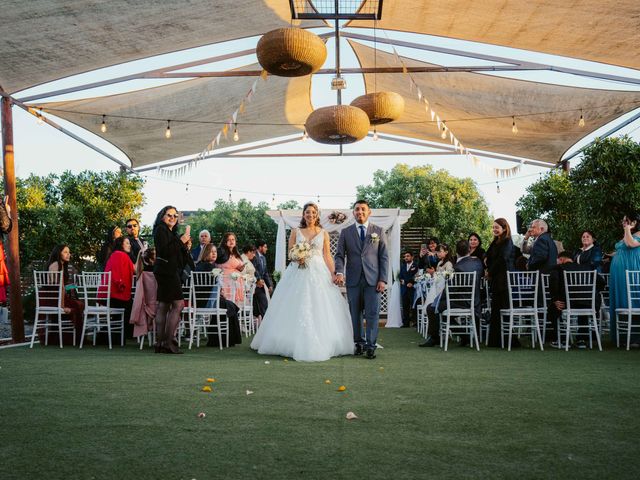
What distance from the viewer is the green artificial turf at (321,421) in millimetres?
2404

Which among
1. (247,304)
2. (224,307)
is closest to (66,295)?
A: (224,307)

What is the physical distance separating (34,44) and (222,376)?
15.2ft

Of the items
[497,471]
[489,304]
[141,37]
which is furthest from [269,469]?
[141,37]

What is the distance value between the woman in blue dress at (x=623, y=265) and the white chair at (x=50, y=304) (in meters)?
6.60

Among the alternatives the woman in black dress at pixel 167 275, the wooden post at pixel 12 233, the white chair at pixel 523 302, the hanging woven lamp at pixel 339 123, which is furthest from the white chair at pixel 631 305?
the wooden post at pixel 12 233

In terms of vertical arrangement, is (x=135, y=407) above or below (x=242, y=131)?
below

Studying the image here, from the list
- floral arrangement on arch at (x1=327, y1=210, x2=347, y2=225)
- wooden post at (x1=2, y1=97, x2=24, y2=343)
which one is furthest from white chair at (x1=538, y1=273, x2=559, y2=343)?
floral arrangement on arch at (x1=327, y1=210, x2=347, y2=225)

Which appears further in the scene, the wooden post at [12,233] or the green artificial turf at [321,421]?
the wooden post at [12,233]

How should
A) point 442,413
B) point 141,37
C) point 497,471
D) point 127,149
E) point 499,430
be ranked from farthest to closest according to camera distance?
point 127,149
point 141,37
point 442,413
point 499,430
point 497,471

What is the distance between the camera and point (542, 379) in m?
4.58

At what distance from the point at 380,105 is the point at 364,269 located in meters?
2.45

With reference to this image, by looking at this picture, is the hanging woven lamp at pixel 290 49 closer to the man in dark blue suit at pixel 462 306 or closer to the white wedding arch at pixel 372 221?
the man in dark blue suit at pixel 462 306

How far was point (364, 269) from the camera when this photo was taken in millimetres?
6191

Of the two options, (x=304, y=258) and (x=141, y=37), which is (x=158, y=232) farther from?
(x=141, y=37)
